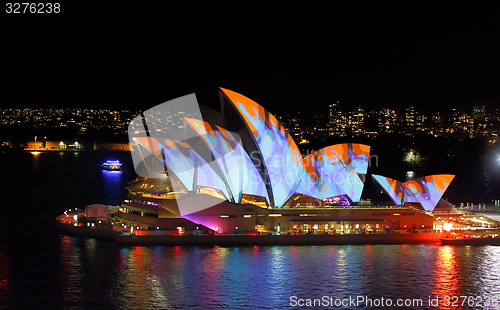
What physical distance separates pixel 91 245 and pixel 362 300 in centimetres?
1308

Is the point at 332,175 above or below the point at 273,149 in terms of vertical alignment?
below

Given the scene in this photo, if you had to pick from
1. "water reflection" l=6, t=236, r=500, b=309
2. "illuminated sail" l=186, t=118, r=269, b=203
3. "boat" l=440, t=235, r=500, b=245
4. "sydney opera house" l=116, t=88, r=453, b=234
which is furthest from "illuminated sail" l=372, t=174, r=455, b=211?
"illuminated sail" l=186, t=118, r=269, b=203

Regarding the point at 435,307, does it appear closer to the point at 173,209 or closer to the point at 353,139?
the point at 173,209

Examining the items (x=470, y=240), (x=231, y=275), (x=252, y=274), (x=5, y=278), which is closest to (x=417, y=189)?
(x=470, y=240)

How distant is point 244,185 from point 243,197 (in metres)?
0.71

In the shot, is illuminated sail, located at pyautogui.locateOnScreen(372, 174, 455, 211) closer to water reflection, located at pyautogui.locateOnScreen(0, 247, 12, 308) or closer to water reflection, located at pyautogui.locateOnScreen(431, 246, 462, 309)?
water reflection, located at pyautogui.locateOnScreen(431, 246, 462, 309)

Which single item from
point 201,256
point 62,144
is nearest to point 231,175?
point 201,256

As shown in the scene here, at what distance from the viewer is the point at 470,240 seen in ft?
96.1

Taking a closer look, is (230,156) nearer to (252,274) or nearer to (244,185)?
(244,185)

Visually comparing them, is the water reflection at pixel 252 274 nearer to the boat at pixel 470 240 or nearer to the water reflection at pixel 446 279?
the water reflection at pixel 446 279

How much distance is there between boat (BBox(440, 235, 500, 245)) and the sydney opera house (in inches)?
55.4

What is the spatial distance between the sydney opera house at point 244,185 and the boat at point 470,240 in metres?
1.41

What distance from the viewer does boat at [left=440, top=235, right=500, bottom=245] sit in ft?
95.6

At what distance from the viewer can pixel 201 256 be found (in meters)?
25.9
